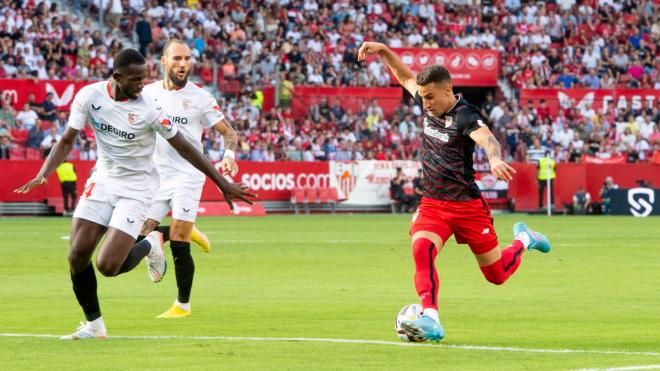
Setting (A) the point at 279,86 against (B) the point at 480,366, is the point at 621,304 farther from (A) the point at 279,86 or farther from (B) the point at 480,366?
(A) the point at 279,86

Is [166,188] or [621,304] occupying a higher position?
[166,188]

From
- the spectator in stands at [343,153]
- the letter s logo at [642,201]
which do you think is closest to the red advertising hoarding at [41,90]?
the spectator in stands at [343,153]

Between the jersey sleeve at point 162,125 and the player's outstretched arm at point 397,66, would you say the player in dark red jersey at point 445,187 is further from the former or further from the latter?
the jersey sleeve at point 162,125

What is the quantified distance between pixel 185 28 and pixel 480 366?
39.0m

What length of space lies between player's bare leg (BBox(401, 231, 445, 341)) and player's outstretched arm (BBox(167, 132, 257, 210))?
1518mm

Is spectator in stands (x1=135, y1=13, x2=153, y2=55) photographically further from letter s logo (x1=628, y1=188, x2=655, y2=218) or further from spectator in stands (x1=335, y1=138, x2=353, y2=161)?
letter s logo (x1=628, y1=188, x2=655, y2=218)

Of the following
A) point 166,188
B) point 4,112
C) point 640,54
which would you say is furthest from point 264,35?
point 166,188

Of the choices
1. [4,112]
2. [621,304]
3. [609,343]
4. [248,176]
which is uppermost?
[609,343]

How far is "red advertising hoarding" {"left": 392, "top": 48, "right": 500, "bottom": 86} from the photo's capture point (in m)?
50.2

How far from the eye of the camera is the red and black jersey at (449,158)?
10.9m

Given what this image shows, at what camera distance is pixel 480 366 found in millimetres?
9078

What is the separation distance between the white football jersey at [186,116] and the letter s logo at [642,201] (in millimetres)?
31156

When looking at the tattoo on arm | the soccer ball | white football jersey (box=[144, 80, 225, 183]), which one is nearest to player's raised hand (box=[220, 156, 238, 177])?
white football jersey (box=[144, 80, 225, 183])

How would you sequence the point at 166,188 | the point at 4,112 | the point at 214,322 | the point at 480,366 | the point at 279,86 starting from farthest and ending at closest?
the point at 279,86 < the point at 4,112 < the point at 166,188 < the point at 214,322 < the point at 480,366
